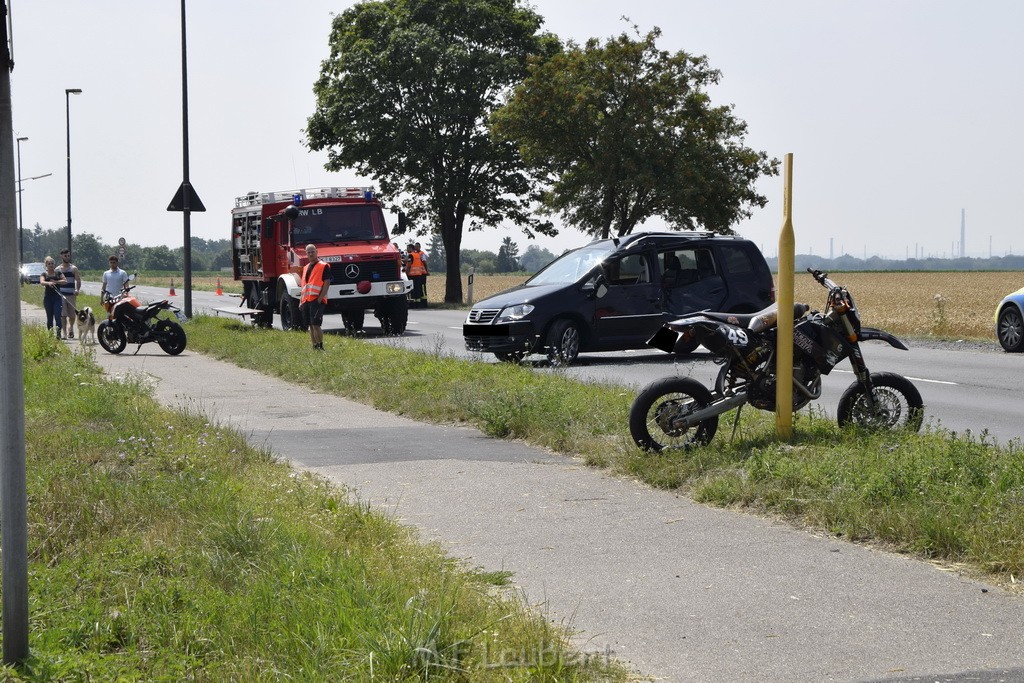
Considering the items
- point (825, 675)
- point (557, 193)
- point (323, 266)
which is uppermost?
point (557, 193)

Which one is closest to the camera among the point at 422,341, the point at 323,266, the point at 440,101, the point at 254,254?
the point at 323,266

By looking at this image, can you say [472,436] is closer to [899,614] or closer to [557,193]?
[899,614]

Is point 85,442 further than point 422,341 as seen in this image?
No

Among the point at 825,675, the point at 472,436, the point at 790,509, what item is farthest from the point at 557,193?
the point at 825,675

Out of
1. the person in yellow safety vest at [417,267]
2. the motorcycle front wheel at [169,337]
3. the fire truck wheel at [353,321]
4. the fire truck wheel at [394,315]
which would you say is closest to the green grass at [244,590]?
the motorcycle front wheel at [169,337]

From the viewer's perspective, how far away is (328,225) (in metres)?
26.0

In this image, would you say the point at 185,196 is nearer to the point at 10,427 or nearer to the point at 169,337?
the point at 169,337

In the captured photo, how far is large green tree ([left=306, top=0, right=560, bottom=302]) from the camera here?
44594mm

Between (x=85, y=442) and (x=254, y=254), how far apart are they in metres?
19.0

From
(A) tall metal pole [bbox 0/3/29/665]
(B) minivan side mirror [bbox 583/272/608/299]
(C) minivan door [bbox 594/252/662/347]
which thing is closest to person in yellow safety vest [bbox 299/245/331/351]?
(B) minivan side mirror [bbox 583/272/608/299]

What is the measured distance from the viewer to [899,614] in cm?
525

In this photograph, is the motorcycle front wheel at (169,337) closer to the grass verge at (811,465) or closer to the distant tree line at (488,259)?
the grass verge at (811,465)

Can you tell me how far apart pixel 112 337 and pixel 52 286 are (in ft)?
12.5

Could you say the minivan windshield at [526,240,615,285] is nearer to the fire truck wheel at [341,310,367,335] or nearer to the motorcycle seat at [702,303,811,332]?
the fire truck wheel at [341,310,367,335]
